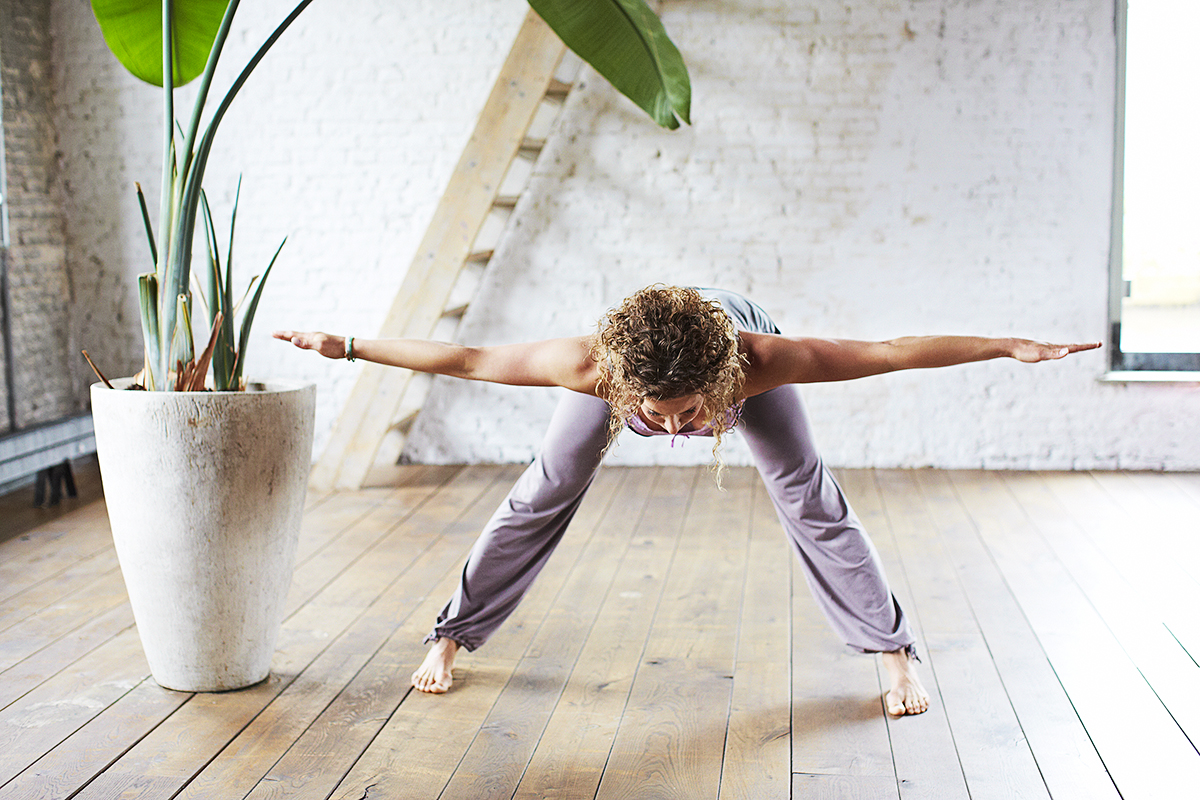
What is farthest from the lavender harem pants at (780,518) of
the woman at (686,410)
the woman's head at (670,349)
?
the woman's head at (670,349)

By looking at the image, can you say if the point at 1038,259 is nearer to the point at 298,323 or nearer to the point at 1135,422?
the point at 1135,422

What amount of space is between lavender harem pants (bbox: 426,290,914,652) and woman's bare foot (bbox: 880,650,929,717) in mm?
38

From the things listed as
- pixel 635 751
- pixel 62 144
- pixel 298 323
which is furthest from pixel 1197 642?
pixel 62 144

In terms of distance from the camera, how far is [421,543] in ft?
11.6

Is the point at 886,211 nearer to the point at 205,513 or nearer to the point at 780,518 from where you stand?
the point at 780,518

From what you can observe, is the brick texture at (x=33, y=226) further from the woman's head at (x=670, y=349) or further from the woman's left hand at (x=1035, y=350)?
the woman's left hand at (x=1035, y=350)

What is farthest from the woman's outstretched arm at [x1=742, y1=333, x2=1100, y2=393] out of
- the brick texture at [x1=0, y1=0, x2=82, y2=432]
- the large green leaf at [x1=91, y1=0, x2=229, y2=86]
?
the brick texture at [x1=0, y1=0, x2=82, y2=432]

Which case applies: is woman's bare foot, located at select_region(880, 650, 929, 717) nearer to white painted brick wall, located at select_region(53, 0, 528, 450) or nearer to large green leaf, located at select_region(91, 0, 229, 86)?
large green leaf, located at select_region(91, 0, 229, 86)

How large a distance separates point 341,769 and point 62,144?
13.1 feet

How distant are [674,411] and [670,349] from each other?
0.45ft

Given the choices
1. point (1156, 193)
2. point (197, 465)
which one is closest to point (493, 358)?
point (197, 465)

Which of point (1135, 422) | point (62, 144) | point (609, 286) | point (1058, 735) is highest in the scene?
point (62, 144)

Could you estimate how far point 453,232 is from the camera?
4266 mm

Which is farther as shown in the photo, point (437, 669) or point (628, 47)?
point (628, 47)
